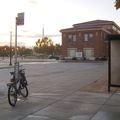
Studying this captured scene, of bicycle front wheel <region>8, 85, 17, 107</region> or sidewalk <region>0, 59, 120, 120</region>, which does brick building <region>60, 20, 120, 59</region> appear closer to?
sidewalk <region>0, 59, 120, 120</region>

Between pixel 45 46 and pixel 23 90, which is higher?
pixel 45 46

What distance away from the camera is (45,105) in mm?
9609

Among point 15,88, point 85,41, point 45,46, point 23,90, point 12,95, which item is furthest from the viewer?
point 45,46

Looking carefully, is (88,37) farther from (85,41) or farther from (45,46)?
(45,46)

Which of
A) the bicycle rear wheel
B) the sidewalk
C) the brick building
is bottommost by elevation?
the sidewalk

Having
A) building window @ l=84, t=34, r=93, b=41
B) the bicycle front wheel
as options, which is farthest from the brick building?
the bicycle front wheel

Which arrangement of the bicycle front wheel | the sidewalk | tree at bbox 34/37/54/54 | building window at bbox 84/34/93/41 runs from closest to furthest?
the sidewalk < the bicycle front wheel < building window at bbox 84/34/93/41 < tree at bbox 34/37/54/54

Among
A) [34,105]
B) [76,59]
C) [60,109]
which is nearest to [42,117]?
[60,109]

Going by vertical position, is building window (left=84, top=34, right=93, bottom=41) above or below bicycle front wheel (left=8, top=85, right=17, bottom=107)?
above

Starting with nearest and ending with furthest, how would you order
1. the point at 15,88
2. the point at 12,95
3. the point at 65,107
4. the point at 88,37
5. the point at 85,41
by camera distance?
the point at 65,107 → the point at 12,95 → the point at 15,88 → the point at 88,37 → the point at 85,41

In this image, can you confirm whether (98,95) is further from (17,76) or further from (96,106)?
(17,76)

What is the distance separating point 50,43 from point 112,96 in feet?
369

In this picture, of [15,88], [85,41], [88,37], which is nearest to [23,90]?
[15,88]

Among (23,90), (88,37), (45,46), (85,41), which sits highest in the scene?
(88,37)
